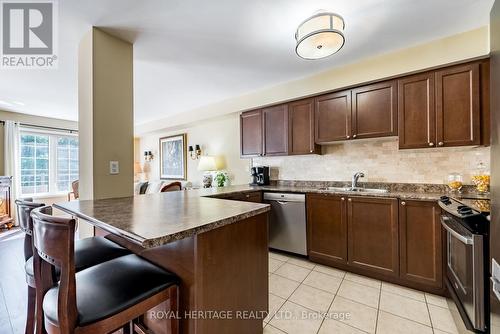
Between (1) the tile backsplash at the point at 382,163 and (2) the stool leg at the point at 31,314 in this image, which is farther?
(1) the tile backsplash at the point at 382,163

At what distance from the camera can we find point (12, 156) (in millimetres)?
4371

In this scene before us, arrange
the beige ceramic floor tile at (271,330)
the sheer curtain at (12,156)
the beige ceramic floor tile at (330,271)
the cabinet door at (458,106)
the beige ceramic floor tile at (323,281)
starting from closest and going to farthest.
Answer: the beige ceramic floor tile at (271,330) → the cabinet door at (458,106) → the beige ceramic floor tile at (323,281) → the beige ceramic floor tile at (330,271) → the sheer curtain at (12,156)

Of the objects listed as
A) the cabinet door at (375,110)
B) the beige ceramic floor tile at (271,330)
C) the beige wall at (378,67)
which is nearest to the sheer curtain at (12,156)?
the beige wall at (378,67)

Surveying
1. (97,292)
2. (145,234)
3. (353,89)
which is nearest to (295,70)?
(353,89)

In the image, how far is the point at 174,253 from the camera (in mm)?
1117

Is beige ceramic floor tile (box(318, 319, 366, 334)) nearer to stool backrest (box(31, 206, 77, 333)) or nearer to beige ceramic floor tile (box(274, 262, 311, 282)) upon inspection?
beige ceramic floor tile (box(274, 262, 311, 282))

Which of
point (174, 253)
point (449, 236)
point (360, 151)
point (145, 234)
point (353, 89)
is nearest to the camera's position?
point (145, 234)

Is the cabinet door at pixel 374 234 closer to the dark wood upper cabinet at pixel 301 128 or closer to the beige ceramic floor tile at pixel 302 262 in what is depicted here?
the beige ceramic floor tile at pixel 302 262

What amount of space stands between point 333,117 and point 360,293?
1984 millimetres

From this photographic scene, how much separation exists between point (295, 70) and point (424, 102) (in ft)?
4.76

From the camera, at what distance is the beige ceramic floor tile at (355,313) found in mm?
1641

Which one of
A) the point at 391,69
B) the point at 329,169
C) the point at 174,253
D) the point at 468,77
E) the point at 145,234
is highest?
the point at 391,69

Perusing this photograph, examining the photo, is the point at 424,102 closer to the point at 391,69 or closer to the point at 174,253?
the point at 391,69

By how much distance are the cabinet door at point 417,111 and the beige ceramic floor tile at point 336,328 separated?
1810mm
